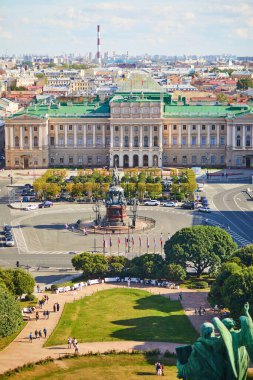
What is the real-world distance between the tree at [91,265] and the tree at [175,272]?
592 centimetres

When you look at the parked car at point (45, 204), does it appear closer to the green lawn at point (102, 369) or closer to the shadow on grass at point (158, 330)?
the shadow on grass at point (158, 330)

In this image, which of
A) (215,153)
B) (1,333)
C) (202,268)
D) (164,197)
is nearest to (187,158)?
(215,153)

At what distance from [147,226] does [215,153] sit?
51.0 meters

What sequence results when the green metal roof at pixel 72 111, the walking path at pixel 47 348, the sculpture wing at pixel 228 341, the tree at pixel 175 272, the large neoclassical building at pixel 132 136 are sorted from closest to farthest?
1. the sculpture wing at pixel 228 341
2. the walking path at pixel 47 348
3. the tree at pixel 175 272
4. the large neoclassical building at pixel 132 136
5. the green metal roof at pixel 72 111

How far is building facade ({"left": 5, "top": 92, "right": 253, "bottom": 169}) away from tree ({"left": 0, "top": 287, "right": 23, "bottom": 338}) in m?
88.7

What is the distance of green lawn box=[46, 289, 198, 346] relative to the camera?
61.9 m

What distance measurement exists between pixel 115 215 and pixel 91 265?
82.8ft

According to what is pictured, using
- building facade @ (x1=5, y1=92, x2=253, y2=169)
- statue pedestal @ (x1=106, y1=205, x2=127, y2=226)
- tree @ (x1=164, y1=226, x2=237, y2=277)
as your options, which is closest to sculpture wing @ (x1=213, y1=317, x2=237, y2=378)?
tree @ (x1=164, y1=226, x2=237, y2=277)

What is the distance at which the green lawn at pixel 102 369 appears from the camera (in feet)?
178

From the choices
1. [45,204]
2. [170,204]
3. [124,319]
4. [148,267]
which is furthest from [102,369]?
[45,204]

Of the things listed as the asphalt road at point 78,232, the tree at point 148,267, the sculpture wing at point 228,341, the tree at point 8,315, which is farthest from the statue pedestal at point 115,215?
the sculpture wing at point 228,341

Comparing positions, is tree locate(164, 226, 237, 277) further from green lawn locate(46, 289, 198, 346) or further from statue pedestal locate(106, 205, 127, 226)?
statue pedestal locate(106, 205, 127, 226)

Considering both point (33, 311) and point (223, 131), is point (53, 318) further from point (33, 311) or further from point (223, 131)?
point (223, 131)

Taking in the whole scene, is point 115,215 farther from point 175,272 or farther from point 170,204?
point 175,272
